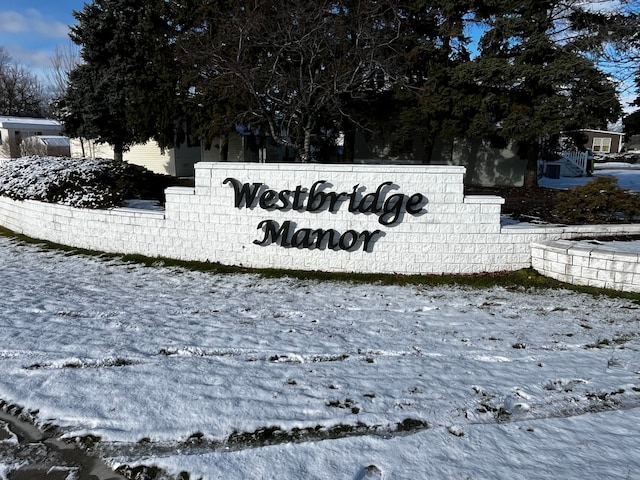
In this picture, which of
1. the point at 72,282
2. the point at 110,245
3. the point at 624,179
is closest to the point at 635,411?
the point at 72,282

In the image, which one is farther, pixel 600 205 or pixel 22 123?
pixel 22 123

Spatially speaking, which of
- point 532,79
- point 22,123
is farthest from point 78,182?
point 22,123

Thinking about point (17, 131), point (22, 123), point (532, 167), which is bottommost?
point (532, 167)

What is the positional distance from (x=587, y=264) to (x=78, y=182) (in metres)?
10.4

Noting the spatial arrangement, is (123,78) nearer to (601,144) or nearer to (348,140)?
(348,140)

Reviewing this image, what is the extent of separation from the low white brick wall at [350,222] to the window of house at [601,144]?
5508 cm

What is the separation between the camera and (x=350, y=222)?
26.9 ft

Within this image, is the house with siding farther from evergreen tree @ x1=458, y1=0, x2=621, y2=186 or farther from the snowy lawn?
the snowy lawn

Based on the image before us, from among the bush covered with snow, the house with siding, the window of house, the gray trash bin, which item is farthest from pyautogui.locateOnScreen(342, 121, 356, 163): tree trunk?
the window of house

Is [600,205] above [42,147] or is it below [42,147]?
below

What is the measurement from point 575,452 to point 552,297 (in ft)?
14.0

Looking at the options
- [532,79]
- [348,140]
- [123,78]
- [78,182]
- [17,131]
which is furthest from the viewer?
[17,131]

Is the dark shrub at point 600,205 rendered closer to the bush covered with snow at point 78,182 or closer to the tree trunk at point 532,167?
the tree trunk at point 532,167

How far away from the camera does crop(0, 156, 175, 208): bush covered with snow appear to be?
1027 centimetres
